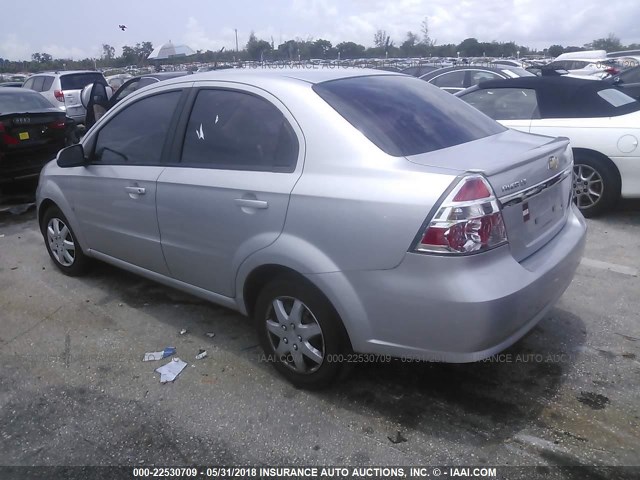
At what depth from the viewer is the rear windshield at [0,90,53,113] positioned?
8750mm

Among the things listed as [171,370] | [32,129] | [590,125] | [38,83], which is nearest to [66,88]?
[38,83]

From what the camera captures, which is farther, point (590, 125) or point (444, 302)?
point (590, 125)

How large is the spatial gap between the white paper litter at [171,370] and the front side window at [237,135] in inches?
48.8

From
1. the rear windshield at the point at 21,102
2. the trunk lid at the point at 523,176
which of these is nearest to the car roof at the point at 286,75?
the trunk lid at the point at 523,176

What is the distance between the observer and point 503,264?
8.16 feet

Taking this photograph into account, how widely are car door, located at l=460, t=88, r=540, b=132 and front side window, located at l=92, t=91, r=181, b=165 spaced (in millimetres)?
4078

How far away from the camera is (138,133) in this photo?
12.6 feet

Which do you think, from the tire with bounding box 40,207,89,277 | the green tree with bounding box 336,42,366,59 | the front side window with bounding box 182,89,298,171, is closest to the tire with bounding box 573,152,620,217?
the front side window with bounding box 182,89,298,171

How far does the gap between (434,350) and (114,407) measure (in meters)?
1.77

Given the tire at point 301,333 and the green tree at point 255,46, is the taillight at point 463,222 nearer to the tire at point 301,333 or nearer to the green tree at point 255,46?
the tire at point 301,333

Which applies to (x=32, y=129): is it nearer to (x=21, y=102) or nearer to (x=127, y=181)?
(x=21, y=102)

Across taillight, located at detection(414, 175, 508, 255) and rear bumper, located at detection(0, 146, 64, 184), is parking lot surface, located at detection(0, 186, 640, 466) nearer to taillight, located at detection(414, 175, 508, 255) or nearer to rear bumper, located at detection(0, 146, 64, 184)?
taillight, located at detection(414, 175, 508, 255)

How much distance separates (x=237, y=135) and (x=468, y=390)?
1937 mm

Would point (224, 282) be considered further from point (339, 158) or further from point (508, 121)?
point (508, 121)
